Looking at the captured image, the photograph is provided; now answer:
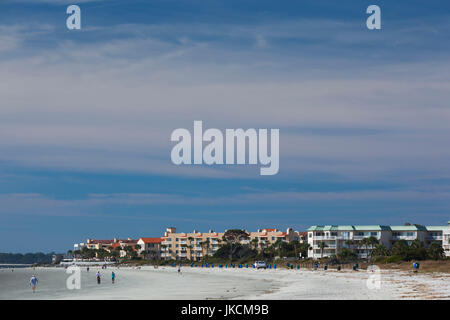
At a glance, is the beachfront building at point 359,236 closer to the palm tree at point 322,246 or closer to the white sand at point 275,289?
the palm tree at point 322,246

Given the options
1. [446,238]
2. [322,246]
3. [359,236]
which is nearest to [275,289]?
[322,246]

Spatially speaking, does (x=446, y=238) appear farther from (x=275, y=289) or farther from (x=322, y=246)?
(x=275, y=289)

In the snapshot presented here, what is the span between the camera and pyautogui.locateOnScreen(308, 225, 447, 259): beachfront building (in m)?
172

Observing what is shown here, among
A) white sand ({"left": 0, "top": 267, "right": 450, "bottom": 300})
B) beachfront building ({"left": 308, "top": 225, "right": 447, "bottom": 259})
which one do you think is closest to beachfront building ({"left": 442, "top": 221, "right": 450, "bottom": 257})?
beachfront building ({"left": 308, "top": 225, "right": 447, "bottom": 259})

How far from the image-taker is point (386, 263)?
324 ft

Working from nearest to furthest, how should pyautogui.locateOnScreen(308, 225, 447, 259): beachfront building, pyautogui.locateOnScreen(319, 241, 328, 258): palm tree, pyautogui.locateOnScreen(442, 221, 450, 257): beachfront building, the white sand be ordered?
the white sand < pyautogui.locateOnScreen(442, 221, 450, 257): beachfront building < pyautogui.locateOnScreen(308, 225, 447, 259): beachfront building < pyautogui.locateOnScreen(319, 241, 328, 258): palm tree

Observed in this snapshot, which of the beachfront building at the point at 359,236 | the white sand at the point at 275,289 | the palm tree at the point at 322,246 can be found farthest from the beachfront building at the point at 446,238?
the white sand at the point at 275,289

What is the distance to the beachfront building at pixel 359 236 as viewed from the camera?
172 meters

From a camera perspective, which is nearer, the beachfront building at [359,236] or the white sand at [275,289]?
the white sand at [275,289]

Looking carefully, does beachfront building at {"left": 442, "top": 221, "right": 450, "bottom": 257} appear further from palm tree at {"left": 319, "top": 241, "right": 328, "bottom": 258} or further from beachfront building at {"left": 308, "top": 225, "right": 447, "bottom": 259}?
palm tree at {"left": 319, "top": 241, "right": 328, "bottom": 258}
